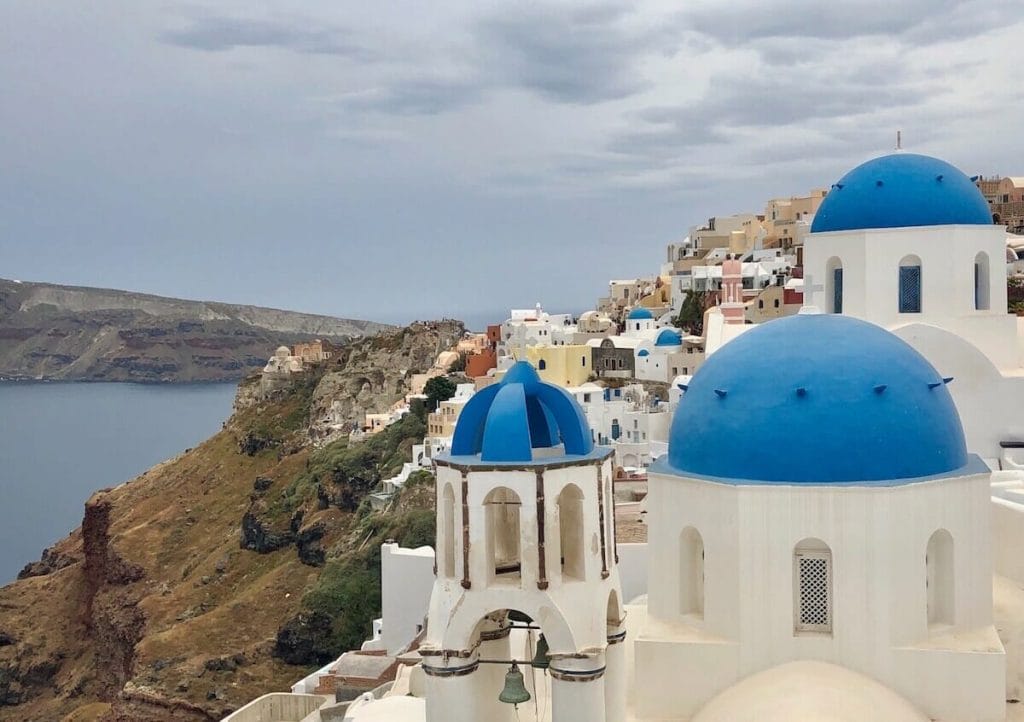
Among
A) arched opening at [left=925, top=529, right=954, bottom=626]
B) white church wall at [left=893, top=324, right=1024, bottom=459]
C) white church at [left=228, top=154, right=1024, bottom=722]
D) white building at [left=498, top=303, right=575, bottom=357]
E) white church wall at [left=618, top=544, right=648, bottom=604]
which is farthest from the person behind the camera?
white building at [left=498, top=303, right=575, bottom=357]

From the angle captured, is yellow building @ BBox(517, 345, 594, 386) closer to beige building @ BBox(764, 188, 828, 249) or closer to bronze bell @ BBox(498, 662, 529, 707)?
beige building @ BBox(764, 188, 828, 249)

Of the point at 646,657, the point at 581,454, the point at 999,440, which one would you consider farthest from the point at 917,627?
the point at 999,440

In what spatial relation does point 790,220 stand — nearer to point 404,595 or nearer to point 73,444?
point 404,595

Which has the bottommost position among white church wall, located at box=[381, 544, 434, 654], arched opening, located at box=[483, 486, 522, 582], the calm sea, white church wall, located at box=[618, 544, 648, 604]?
the calm sea

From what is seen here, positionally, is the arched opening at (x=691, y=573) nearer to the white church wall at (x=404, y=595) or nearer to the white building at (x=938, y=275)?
the white building at (x=938, y=275)

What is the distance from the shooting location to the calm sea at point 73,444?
8350 centimetres

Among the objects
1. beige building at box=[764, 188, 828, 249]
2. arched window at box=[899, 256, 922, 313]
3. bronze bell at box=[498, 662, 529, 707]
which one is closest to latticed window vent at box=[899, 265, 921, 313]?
arched window at box=[899, 256, 922, 313]

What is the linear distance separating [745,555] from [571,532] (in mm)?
1688

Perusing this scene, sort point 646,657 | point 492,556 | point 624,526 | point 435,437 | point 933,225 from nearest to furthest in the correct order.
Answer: point 492,556
point 646,657
point 933,225
point 624,526
point 435,437

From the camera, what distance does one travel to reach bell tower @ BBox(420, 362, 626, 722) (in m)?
7.70

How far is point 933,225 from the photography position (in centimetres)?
1506

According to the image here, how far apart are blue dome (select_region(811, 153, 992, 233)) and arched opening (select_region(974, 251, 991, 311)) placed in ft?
1.72

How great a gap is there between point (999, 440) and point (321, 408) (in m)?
49.7

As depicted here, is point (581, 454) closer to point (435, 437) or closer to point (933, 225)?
point (933, 225)
